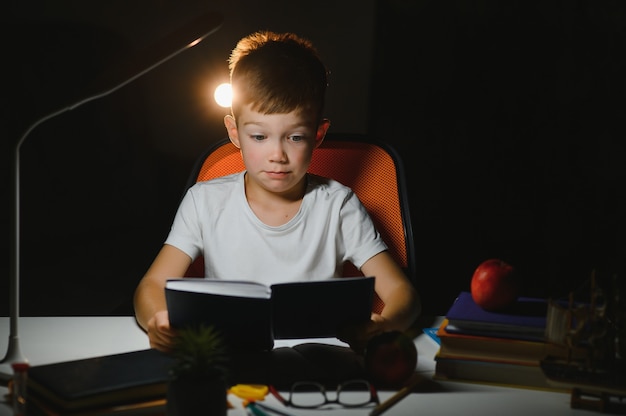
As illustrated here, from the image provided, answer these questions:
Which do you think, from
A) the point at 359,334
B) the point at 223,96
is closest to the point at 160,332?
the point at 359,334

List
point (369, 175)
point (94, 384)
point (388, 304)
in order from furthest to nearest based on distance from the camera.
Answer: point (369, 175) → point (388, 304) → point (94, 384)

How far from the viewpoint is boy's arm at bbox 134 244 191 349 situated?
139 cm

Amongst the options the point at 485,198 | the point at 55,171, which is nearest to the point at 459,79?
the point at 485,198

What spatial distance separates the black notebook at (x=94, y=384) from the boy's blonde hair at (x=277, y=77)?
69 centimetres

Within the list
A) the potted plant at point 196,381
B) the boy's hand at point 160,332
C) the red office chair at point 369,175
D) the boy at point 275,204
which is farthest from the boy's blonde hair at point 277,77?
the potted plant at point 196,381

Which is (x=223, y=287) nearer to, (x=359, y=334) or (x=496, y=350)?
(x=359, y=334)

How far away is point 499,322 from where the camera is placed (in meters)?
1.28

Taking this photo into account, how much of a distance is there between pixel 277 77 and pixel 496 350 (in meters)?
0.79

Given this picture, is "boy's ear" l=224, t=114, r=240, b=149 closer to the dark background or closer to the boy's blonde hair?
the boy's blonde hair

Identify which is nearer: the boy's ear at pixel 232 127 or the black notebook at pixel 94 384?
the black notebook at pixel 94 384

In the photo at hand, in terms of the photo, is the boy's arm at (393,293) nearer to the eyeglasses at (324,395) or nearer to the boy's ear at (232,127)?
the eyeglasses at (324,395)

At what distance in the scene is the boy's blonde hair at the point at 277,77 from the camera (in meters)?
1.70

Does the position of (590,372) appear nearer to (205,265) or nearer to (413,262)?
(413,262)

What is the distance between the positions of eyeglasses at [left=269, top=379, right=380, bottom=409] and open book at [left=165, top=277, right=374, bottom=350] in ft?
0.38
